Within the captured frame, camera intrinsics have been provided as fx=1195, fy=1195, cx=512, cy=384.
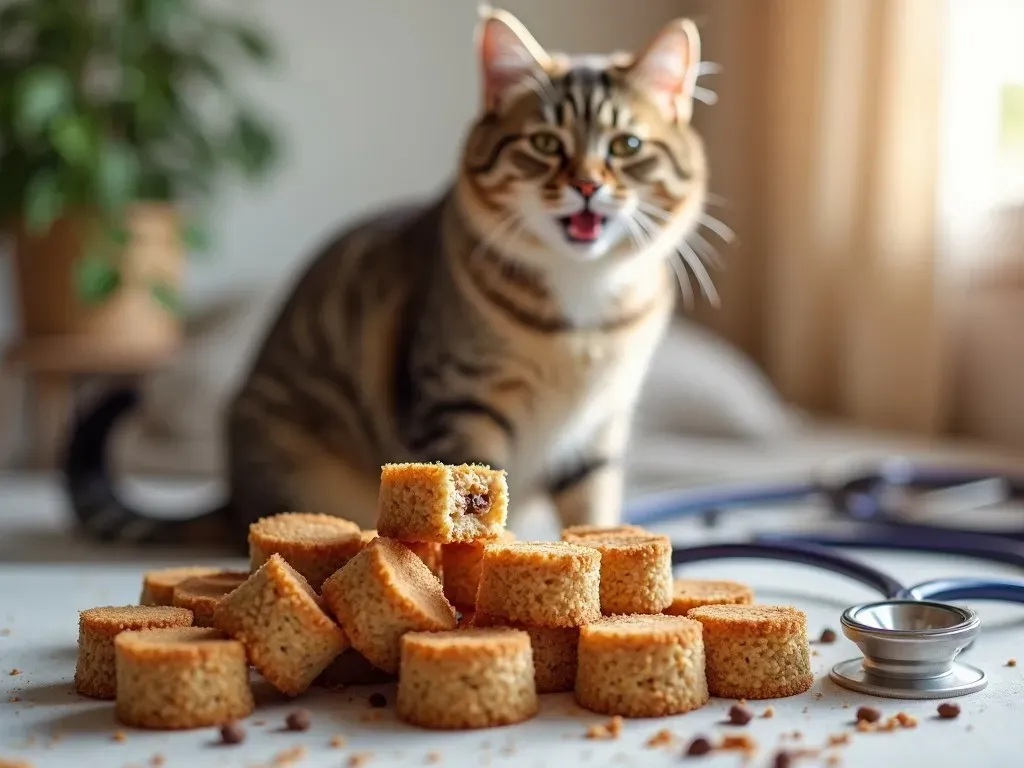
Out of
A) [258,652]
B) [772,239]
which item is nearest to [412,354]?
[258,652]

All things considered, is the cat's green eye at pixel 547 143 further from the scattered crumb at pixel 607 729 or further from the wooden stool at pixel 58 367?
the wooden stool at pixel 58 367

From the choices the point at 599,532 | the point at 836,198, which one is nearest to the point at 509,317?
the point at 599,532

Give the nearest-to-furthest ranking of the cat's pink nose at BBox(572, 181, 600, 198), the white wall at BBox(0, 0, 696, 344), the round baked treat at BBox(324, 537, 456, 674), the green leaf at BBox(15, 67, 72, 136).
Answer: the round baked treat at BBox(324, 537, 456, 674), the cat's pink nose at BBox(572, 181, 600, 198), the green leaf at BBox(15, 67, 72, 136), the white wall at BBox(0, 0, 696, 344)

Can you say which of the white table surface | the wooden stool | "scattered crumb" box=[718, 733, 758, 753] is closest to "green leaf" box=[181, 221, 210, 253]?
the wooden stool

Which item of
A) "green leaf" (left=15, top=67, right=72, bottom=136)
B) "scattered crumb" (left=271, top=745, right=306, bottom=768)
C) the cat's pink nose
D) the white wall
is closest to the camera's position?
"scattered crumb" (left=271, top=745, right=306, bottom=768)

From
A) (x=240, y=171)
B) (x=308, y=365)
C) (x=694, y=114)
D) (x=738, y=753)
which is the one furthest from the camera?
(x=694, y=114)

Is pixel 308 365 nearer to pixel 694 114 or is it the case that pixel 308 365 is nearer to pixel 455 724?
pixel 455 724

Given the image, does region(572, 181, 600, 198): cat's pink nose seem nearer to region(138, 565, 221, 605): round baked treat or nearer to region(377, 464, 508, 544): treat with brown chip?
region(377, 464, 508, 544): treat with brown chip
